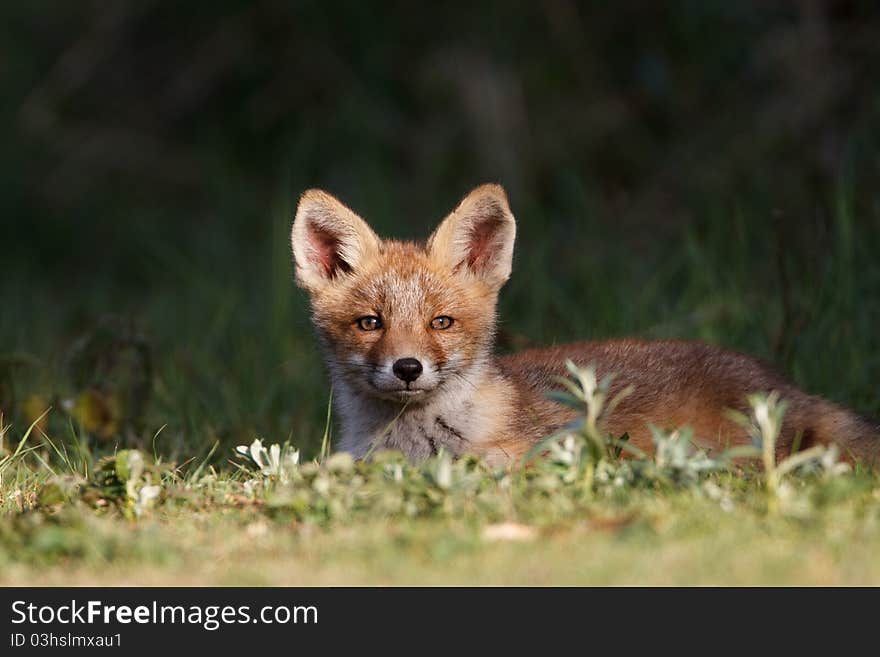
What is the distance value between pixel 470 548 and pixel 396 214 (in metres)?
7.19

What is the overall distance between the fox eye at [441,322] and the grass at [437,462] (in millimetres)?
616

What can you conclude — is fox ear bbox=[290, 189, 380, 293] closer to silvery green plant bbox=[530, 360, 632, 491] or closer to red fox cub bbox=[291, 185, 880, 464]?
red fox cub bbox=[291, 185, 880, 464]

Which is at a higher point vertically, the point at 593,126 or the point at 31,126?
the point at 31,126

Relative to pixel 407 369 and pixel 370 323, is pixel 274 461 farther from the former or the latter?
pixel 370 323

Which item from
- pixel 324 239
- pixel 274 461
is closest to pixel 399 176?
pixel 324 239

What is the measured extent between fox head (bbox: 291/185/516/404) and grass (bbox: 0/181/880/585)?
0.39m

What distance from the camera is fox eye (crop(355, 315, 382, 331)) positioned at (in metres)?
5.20

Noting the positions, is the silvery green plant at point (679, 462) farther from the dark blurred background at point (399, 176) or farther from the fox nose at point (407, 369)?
the dark blurred background at point (399, 176)

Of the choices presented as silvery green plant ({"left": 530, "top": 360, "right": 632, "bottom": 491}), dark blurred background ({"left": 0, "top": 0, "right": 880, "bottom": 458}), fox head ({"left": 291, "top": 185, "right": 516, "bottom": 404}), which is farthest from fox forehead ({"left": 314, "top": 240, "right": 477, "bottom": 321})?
silvery green plant ({"left": 530, "top": 360, "right": 632, "bottom": 491})

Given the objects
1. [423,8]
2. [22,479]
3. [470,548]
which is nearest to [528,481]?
[470,548]

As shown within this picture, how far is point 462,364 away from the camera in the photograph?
16.9 feet

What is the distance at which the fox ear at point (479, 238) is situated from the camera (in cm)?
545

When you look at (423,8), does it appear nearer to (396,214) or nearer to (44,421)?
(396,214)

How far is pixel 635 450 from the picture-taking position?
3.91m
